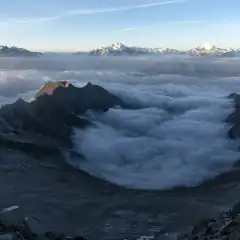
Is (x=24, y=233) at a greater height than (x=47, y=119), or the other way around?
(x=47, y=119)

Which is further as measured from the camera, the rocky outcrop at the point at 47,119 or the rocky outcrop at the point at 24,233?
the rocky outcrop at the point at 47,119

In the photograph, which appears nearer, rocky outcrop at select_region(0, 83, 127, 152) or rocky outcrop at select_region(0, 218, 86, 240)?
rocky outcrop at select_region(0, 218, 86, 240)

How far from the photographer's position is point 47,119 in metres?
40.4

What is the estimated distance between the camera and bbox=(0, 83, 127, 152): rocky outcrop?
3819 cm

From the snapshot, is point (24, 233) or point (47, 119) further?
point (47, 119)

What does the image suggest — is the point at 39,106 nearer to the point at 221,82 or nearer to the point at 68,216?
the point at 68,216

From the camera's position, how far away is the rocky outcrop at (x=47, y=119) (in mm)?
38188

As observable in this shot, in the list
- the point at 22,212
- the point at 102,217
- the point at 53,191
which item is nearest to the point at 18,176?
the point at 53,191

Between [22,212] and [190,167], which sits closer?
[22,212]

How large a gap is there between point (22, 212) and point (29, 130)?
53.5ft

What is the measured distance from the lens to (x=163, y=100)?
56188 mm

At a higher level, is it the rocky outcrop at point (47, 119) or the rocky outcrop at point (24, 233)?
the rocky outcrop at point (47, 119)

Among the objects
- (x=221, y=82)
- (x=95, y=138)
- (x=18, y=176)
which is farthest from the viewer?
(x=221, y=82)

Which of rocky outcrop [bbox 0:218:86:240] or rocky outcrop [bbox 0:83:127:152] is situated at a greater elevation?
rocky outcrop [bbox 0:83:127:152]
